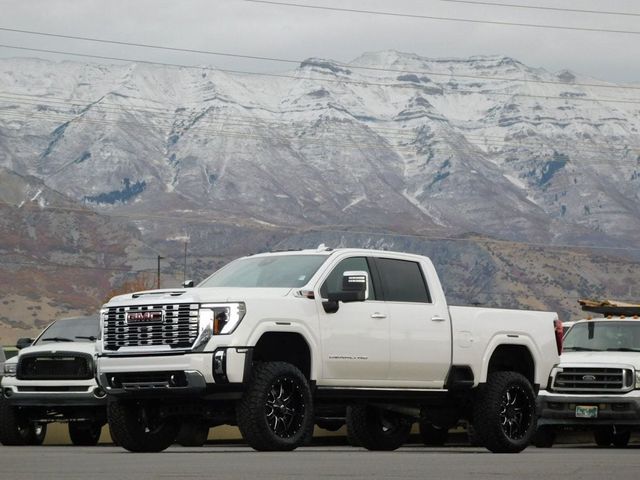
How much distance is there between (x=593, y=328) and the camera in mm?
24625

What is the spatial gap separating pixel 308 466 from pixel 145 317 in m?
3.68

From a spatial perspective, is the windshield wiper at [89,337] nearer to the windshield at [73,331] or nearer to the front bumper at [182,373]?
the windshield at [73,331]

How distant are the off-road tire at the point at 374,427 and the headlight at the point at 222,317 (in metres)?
3.92

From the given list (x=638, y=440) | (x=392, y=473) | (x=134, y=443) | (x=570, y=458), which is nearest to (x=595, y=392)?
(x=638, y=440)

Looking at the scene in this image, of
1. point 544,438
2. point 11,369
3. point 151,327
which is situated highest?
point 151,327

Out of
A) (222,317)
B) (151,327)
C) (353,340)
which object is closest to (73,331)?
(151,327)

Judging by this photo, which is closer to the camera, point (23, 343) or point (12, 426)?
point (12, 426)

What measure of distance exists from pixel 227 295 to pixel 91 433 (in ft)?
28.7

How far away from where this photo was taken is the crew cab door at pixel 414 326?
17.5m

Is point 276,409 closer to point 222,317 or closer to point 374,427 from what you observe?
point 222,317

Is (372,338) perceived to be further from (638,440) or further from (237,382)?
(638,440)

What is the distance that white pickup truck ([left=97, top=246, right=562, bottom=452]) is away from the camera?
1598 centimetres

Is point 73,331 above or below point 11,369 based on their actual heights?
above

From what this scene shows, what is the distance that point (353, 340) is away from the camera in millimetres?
17000
